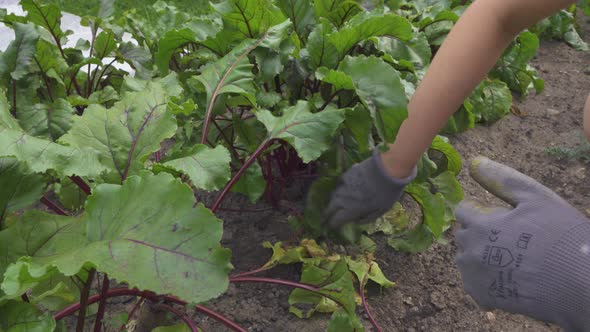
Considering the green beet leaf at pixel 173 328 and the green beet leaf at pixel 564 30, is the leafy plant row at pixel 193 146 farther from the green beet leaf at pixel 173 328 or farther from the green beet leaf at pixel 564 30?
the green beet leaf at pixel 564 30

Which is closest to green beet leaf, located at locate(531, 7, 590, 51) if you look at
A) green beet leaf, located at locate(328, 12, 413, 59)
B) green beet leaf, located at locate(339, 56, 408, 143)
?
green beet leaf, located at locate(328, 12, 413, 59)

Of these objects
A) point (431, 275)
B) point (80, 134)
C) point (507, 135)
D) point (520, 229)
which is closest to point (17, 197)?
point (80, 134)

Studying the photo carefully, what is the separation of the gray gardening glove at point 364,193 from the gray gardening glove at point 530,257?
0.19 meters

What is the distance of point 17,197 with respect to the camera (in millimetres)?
1205

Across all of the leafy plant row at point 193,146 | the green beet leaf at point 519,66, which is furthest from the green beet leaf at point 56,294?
the green beet leaf at point 519,66

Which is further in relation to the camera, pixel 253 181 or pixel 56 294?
pixel 253 181

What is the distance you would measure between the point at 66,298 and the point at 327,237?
74 cm

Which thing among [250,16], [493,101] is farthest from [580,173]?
[250,16]

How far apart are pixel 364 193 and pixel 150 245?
0.61 metres

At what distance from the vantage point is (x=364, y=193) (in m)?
1.41

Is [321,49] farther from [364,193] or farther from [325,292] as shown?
[325,292]

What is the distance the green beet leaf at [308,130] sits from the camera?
1.36 m

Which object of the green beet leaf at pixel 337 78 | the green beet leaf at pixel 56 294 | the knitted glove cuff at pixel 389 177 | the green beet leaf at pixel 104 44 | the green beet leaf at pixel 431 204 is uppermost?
the green beet leaf at pixel 337 78

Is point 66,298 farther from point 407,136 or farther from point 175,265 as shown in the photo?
point 407,136
